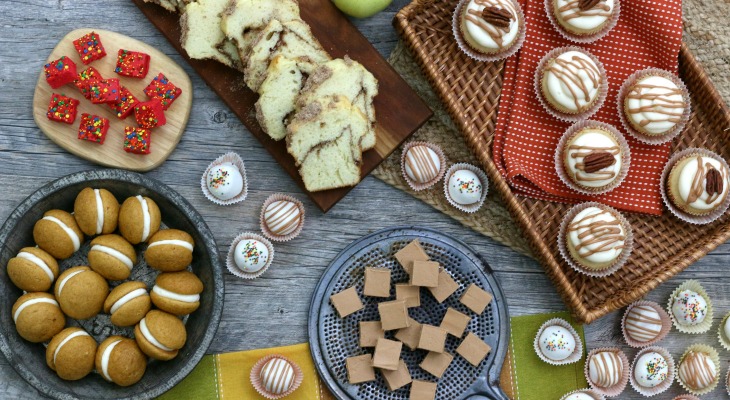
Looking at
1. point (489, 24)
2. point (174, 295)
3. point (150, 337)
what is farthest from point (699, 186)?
point (150, 337)

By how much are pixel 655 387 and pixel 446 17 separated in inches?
72.4

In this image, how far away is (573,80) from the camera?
2.63 meters

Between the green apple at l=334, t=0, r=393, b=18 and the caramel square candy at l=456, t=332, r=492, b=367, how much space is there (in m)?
1.40

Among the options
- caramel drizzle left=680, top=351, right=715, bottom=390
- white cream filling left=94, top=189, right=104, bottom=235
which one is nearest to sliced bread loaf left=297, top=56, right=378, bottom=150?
white cream filling left=94, top=189, right=104, bottom=235

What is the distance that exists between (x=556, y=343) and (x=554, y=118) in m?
0.94

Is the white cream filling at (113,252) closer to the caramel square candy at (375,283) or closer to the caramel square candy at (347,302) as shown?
the caramel square candy at (347,302)

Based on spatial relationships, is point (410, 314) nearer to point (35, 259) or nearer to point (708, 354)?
point (708, 354)

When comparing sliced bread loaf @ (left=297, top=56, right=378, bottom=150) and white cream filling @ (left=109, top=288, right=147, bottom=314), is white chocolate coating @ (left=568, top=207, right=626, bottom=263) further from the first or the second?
white cream filling @ (left=109, top=288, right=147, bottom=314)

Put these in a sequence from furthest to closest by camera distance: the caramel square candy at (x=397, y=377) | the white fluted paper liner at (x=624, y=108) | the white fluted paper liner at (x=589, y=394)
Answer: the white fluted paper liner at (x=589, y=394) → the caramel square candy at (x=397, y=377) → the white fluted paper liner at (x=624, y=108)

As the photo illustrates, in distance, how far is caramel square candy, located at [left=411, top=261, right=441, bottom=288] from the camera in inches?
110

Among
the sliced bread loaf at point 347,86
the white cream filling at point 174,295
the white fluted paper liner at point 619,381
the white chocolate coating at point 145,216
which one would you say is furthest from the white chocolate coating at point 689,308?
the white chocolate coating at point 145,216

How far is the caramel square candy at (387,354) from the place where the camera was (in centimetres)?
279

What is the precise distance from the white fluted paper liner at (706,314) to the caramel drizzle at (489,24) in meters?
1.37

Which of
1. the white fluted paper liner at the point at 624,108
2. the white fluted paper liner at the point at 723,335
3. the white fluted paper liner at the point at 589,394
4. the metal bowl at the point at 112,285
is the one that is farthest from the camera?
the white fluted paper liner at the point at 723,335
